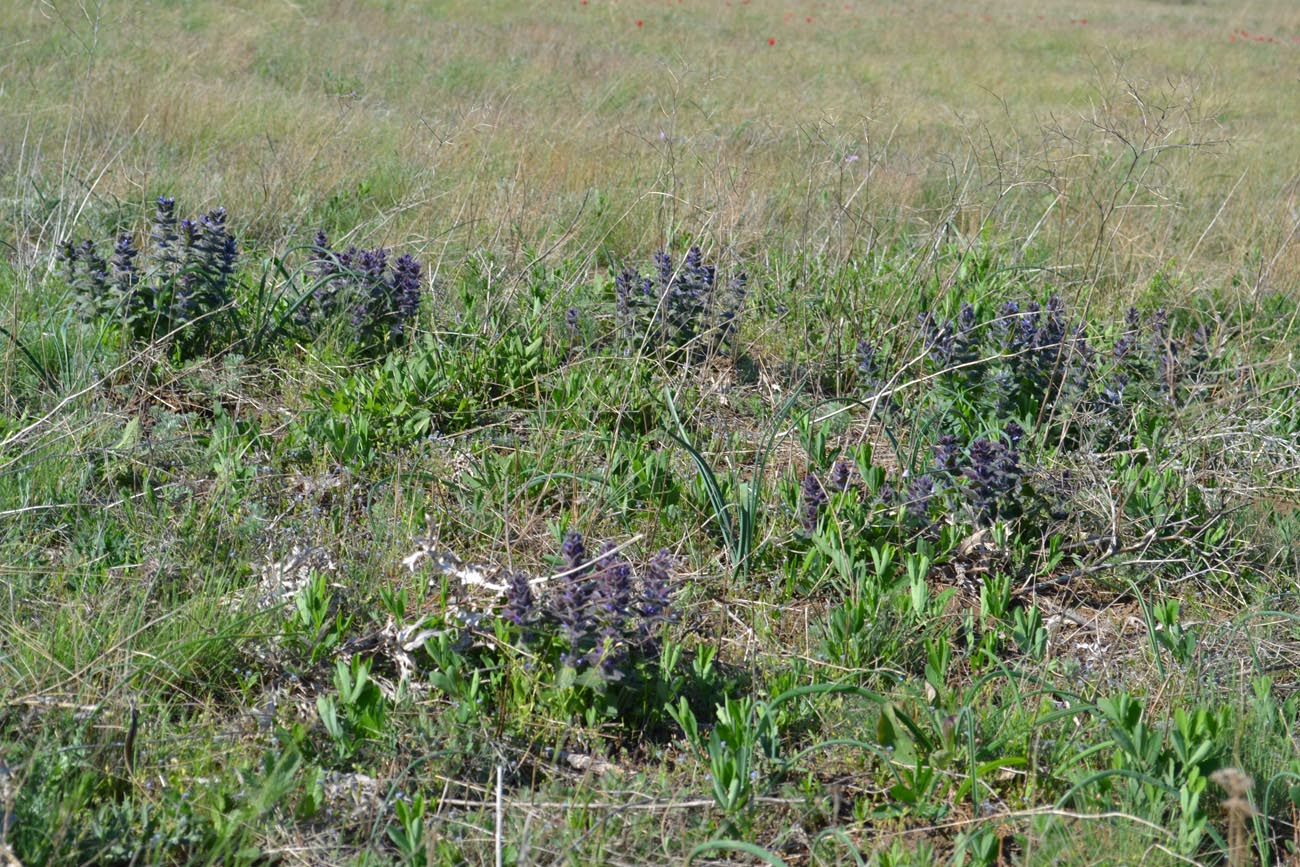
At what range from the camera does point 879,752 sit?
1.93 m

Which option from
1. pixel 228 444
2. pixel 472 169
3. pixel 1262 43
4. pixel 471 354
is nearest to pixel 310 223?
pixel 472 169

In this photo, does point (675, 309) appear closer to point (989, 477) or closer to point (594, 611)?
point (989, 477)

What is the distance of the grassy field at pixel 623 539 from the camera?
1854 mm

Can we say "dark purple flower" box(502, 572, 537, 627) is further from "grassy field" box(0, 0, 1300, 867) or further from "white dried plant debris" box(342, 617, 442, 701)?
"white dried plant debris" box(342, 617, 442, 701)

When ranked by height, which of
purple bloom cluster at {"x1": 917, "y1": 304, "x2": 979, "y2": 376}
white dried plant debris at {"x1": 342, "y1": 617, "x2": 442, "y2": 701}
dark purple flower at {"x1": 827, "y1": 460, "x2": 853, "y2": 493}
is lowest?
white dried plant debris at {"x1": 342, "y1": 617, "x2": 442, "y2": 701}

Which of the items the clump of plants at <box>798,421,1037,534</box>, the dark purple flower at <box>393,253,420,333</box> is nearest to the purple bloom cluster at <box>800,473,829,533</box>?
the clump of plants at <box>798,421,1037,534</box>

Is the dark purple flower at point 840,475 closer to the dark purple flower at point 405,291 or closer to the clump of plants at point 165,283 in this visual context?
the dark purple flower at point 405,291

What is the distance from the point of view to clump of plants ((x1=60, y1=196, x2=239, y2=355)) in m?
3.15

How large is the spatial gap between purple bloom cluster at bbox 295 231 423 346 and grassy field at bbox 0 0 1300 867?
0.7 inches

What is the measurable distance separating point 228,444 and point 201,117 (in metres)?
3.76

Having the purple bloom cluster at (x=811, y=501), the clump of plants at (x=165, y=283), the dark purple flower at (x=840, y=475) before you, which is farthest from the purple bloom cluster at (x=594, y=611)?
the clump of plants at (x=165, y=283)

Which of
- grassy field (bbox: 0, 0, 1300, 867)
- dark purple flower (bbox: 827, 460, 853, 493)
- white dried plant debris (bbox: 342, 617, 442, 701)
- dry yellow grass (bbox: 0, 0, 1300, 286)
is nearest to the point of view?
grassy field (bbox: 0, 0, 1300, 867)

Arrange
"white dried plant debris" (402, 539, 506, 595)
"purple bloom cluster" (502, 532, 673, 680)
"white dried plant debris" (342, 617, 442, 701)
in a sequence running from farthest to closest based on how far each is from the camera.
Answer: "white dried plant debris" (402, 539, 506, 595), "white dried plant debris" (342, 617, 442, 701), "purple bloom cluster" (502, 532, 673, 680)

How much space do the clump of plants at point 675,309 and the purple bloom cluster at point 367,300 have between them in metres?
0.68
